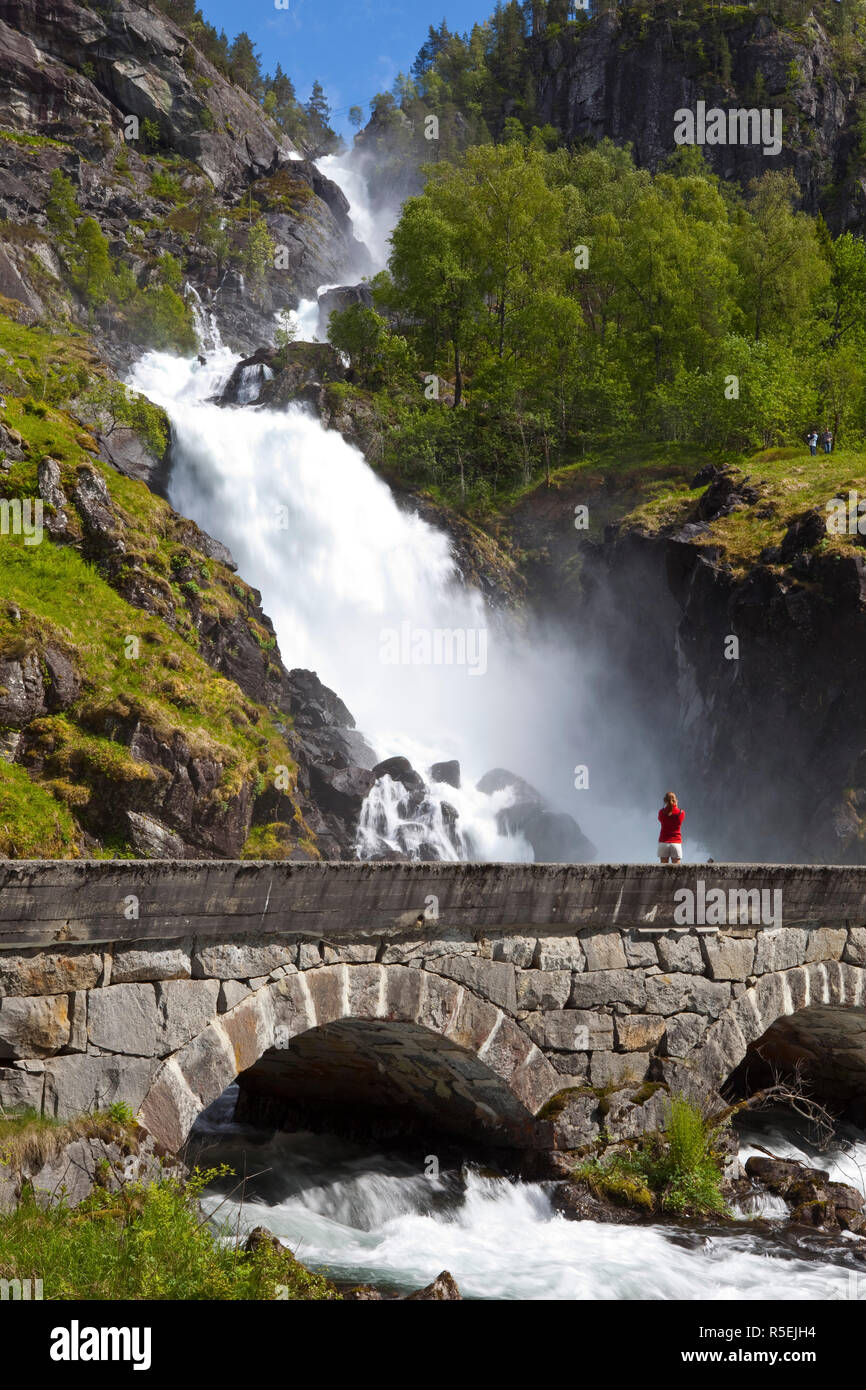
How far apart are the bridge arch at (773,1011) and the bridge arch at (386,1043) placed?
1557 millimetres

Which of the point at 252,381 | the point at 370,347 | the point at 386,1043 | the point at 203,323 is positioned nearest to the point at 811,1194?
the point at 386,1043

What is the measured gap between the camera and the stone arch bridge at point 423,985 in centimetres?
671

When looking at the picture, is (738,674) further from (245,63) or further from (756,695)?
(245,63)

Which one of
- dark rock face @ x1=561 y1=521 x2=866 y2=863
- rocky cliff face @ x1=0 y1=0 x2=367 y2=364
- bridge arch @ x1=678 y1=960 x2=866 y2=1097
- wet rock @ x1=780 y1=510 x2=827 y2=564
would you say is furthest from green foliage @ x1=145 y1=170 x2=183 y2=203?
bridge arch @ x1=678 y1=960 x2=866 y2=1097

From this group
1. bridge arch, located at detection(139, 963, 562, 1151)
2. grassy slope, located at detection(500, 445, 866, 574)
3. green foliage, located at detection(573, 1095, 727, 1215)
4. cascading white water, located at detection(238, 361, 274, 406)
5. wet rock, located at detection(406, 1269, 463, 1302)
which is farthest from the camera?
cascading white water, located at detection(238, 361, 274, 406)

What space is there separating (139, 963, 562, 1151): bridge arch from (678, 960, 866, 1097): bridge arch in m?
1.56

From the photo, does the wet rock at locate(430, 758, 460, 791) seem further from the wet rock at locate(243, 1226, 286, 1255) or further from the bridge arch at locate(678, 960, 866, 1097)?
the wet rock at locate(243, 1226, 286, 1255)

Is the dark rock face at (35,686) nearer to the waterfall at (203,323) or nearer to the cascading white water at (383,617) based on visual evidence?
the cascading white water at (383,617)

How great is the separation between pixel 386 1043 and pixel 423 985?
1.20 m

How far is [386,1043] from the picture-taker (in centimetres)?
909

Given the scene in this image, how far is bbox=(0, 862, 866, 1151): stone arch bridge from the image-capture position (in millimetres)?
6711
